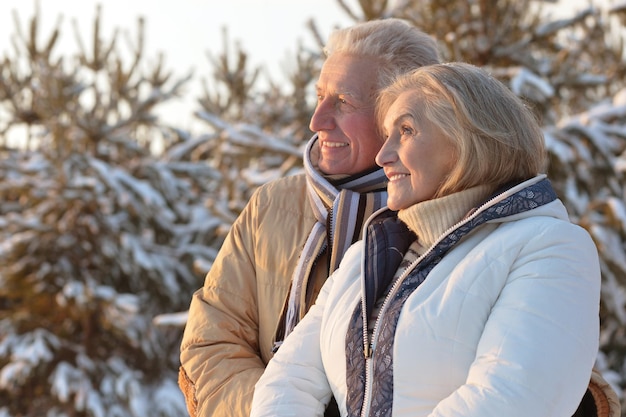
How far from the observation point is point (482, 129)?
1.76 m

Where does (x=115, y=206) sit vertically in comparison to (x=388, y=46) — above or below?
below

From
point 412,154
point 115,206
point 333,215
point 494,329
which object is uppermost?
point 412,154

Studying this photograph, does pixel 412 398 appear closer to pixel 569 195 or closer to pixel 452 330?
pixel 452 330

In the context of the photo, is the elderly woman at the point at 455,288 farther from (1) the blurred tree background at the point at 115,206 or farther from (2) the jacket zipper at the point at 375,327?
(1) the blurred tree background at the point at 115,206

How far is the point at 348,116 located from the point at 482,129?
2.54 ft

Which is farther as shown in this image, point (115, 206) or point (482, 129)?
point (115, 206)

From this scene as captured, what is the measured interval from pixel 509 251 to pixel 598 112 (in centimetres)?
481

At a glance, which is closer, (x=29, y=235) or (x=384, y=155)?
(x=384, y=155)

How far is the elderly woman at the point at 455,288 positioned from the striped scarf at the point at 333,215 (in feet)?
1.24

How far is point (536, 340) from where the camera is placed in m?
1.53

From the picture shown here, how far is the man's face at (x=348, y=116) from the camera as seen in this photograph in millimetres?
2484

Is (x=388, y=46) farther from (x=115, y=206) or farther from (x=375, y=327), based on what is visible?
(x=115, y=206)

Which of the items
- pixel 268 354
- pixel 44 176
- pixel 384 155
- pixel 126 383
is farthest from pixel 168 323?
pixel 384 155

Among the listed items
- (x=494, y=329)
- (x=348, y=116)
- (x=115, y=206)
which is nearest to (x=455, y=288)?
(x=494, y=329)
